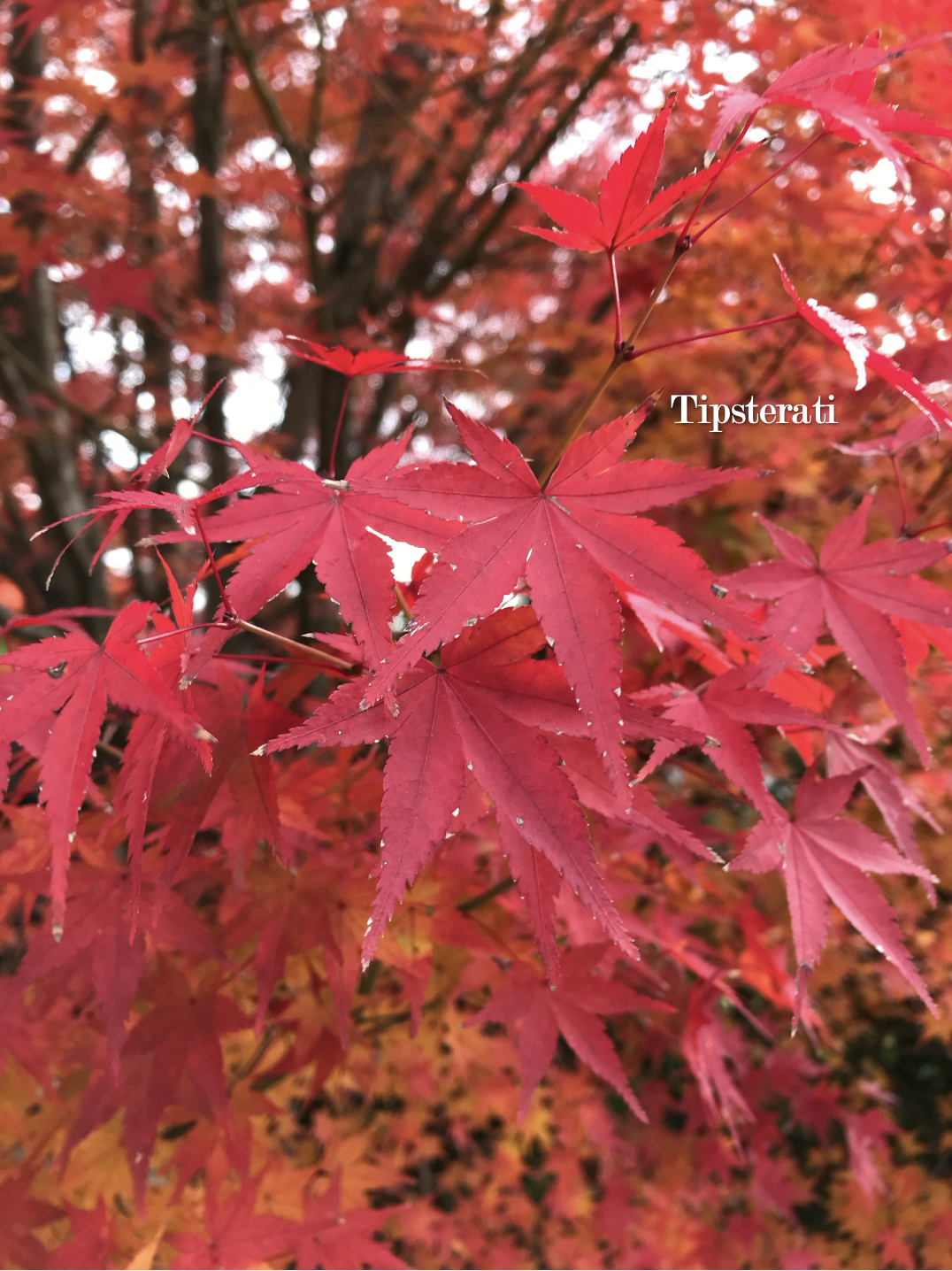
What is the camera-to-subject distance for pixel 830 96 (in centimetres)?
52

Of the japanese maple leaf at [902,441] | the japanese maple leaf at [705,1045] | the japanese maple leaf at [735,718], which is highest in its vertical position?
the japanese maple leaf at [902,441]

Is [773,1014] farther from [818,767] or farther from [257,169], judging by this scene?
[257,169]

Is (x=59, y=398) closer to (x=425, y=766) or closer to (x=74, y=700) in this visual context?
(x=74, y=700)

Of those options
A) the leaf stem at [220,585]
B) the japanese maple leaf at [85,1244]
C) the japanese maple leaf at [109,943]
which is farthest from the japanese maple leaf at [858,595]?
the japanese maple leaf at [85,1244]

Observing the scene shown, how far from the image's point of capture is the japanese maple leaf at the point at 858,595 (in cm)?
73

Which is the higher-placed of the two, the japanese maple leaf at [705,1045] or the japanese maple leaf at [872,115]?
the japanese maple leaf at [872,115]

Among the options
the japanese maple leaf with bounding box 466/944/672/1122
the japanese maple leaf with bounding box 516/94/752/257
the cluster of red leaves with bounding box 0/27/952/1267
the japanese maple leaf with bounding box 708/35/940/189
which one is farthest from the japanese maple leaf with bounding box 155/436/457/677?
the japanese maple leaf with bounding box 466/944/672/1122

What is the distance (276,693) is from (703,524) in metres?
1.60

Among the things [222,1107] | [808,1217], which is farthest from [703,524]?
[808,1217]

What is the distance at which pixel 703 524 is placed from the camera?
209 cm

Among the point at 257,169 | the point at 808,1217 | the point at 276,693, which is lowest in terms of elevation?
the point at 808,1217

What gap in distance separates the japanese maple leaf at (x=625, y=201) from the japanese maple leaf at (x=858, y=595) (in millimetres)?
305

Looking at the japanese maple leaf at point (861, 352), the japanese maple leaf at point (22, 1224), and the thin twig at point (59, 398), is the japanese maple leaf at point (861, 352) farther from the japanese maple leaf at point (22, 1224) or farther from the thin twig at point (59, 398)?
the thin twig at point (59, 398)

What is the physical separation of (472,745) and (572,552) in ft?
0.56
